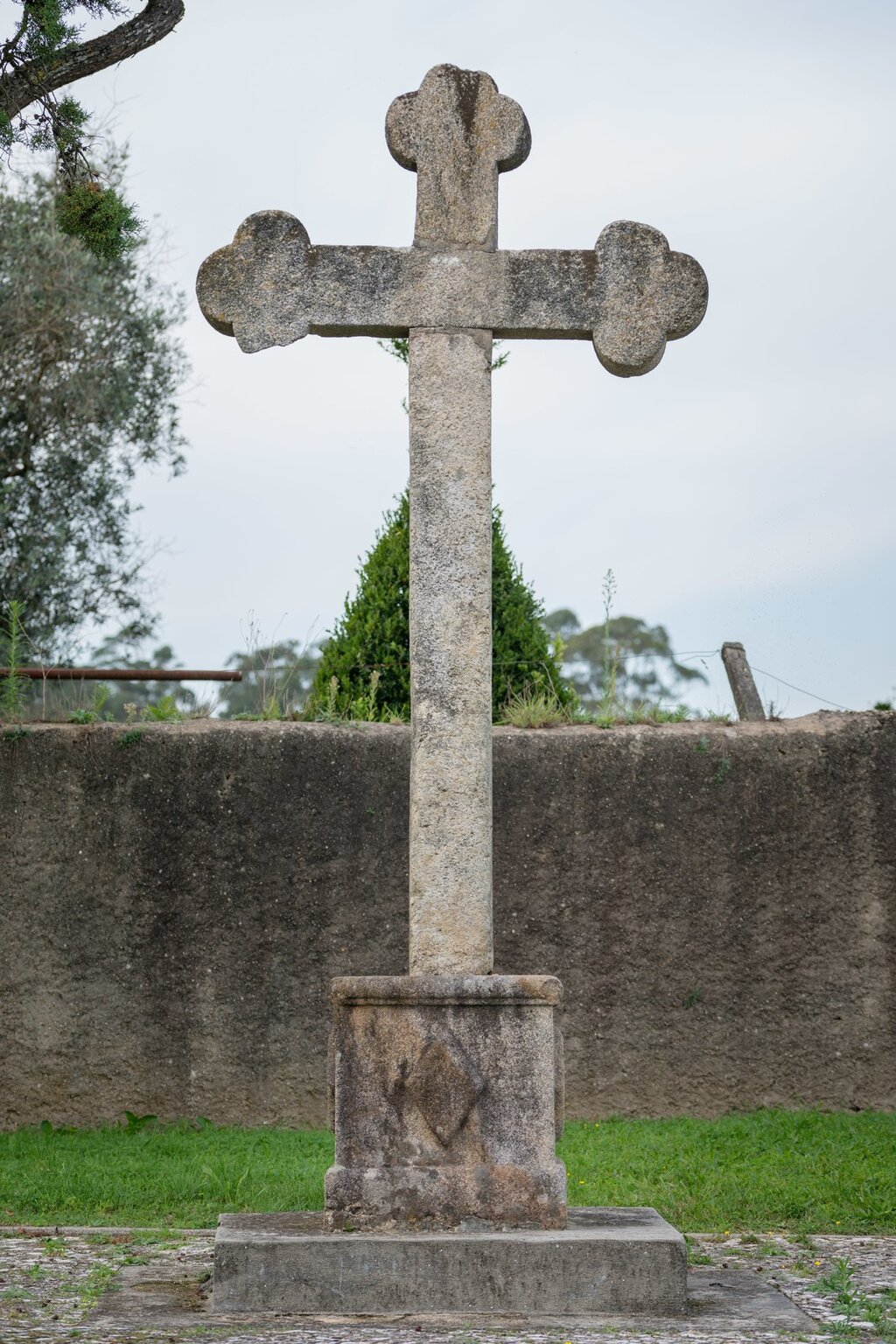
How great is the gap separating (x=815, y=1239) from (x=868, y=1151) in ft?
4.38

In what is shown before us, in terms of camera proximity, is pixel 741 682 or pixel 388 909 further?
pixel 741 682

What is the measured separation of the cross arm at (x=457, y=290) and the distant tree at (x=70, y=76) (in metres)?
1.61

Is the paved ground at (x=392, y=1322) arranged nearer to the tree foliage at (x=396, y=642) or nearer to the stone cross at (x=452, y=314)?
the stone cross at (x=452, y=314)

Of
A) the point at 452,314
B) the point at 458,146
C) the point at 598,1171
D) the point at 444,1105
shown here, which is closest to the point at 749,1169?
the point at 598,1171

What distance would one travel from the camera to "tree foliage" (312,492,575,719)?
28.8 feet

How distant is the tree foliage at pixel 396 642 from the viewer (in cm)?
879

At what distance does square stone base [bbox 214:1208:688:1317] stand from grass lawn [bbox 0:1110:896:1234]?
4.76ft

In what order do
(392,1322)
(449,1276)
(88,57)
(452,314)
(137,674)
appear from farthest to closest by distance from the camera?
(137,674) → (88,57) → (452,314) → (449,1276) → (392,1322)

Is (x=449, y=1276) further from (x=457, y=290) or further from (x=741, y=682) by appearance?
(x=741, y=682)

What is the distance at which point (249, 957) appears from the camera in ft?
25.4

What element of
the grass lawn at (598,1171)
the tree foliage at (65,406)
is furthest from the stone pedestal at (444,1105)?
the tree foliage at (65,406)

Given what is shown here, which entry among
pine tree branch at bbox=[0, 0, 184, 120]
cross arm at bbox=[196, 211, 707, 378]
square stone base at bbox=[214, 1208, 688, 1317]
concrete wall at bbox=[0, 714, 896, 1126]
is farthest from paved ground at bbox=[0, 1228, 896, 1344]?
pine tree branch at bbox=[0, 0, 184, 120]

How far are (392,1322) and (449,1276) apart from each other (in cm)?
24

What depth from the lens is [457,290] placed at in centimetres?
518
